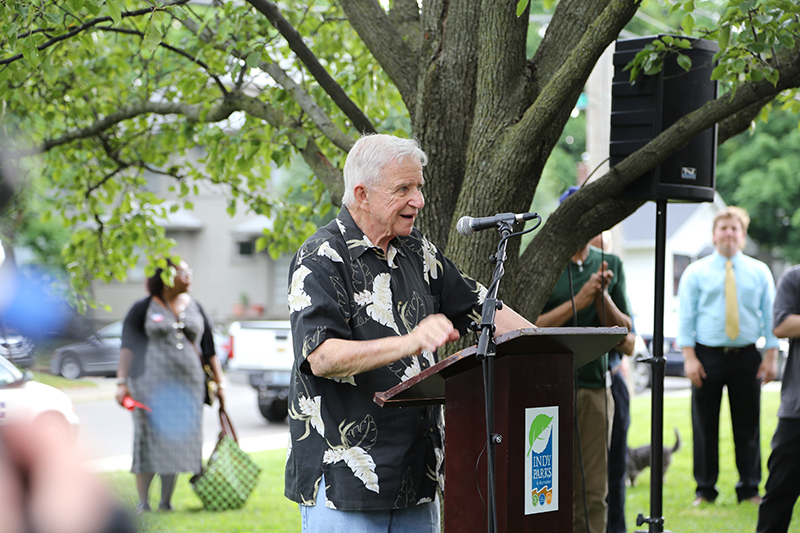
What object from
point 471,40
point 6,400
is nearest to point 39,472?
point 6,400

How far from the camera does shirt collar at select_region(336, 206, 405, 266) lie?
278 cm

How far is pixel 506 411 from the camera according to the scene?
2.55 meters

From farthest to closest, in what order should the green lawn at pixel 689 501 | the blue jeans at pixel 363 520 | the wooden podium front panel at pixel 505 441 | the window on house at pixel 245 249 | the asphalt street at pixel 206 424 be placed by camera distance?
the window on house at pixel 245 249, the asphalt street at pixel 206 424, the green lawn at pixel 689 501, the blue jeans at pixel 363 520, the wooden podium front panel at pixel 505 441

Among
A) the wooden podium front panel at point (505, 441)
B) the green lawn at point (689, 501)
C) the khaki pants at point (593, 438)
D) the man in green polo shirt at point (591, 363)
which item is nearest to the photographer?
the wooden podium front panel at point (505, 441)

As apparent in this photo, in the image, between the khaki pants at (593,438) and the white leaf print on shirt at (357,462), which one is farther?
the khaki pants at (593,438)

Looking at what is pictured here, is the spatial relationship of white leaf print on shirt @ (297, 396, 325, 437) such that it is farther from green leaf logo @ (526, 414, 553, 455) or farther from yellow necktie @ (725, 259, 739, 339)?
yellow necktie @ (725, 259, 739, 339)

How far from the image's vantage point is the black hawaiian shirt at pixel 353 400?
262 centimetres

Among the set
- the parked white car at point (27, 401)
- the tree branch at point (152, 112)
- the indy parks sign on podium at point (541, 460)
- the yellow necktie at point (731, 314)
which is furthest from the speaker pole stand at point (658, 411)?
the parked white car at point (27, 401)

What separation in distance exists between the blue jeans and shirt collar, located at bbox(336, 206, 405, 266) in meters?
0.73

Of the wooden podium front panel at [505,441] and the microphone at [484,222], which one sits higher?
the microphone at [484,222]

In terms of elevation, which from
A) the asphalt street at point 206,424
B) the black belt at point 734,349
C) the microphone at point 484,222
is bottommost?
the asphalt street at point 206,424

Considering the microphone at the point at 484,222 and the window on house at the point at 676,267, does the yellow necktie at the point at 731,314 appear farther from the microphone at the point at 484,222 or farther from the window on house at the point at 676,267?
the window on house at the point at 676,267

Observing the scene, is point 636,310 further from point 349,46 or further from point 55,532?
point 55,532

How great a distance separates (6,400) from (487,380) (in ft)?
4.19
